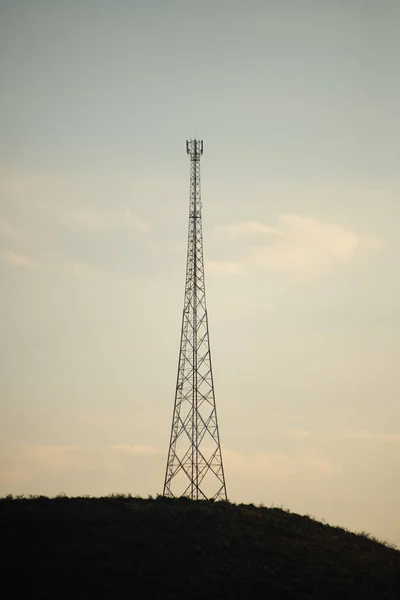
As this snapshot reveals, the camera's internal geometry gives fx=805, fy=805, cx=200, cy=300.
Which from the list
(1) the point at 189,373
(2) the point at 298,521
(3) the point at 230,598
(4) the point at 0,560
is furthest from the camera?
(1) the point at 189,373

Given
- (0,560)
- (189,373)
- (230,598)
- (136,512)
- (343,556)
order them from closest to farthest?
(230,598) → (0,560) → (343,556) → (136,512) → (189,373)

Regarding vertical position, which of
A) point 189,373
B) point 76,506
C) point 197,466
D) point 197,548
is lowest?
point 197,548

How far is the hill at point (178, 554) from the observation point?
3684 centimetres

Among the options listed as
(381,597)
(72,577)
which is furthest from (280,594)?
(72,577)

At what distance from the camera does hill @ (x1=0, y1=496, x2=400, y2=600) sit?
3684cm

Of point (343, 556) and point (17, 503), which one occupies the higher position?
point (17, 503)

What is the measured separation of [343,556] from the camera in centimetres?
4294

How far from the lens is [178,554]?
39.9m

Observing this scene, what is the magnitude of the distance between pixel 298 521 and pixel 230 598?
1380cm

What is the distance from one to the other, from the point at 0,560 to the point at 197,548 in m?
9.66

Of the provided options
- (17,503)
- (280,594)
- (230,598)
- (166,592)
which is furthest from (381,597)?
(17,503)

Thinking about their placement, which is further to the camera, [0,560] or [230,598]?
[0,560]

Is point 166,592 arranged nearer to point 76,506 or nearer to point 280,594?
point 280,594

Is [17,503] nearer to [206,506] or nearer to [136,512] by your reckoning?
[136,512]
